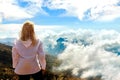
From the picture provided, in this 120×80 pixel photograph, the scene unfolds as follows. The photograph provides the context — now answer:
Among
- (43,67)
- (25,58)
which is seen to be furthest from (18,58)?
(43,67)

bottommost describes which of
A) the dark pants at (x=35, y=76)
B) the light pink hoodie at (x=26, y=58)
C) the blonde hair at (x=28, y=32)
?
the dark pants at (x=35, y=76)

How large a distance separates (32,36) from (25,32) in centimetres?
25

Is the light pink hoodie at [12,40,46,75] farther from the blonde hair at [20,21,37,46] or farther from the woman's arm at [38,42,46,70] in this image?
the blonde hair at [20,21,37,46]

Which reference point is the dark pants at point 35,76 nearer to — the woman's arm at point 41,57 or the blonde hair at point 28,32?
the woman's arm at point 41,57

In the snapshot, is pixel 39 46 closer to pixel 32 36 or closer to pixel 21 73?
pixel 32 36

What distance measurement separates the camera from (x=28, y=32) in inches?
390

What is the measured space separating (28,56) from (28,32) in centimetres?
76

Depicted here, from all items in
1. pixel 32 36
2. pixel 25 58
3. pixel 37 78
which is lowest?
pixel 37 78

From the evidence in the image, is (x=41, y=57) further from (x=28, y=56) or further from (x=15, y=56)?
(x=15, y=56)

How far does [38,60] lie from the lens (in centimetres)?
1026

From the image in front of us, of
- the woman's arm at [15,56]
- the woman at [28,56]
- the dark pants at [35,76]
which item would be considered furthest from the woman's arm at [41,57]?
the woman's arm at [15,56]

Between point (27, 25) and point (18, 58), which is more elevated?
point (27, 25)

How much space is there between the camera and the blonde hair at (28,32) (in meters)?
9.92

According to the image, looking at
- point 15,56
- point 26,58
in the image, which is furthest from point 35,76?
point 15,56
